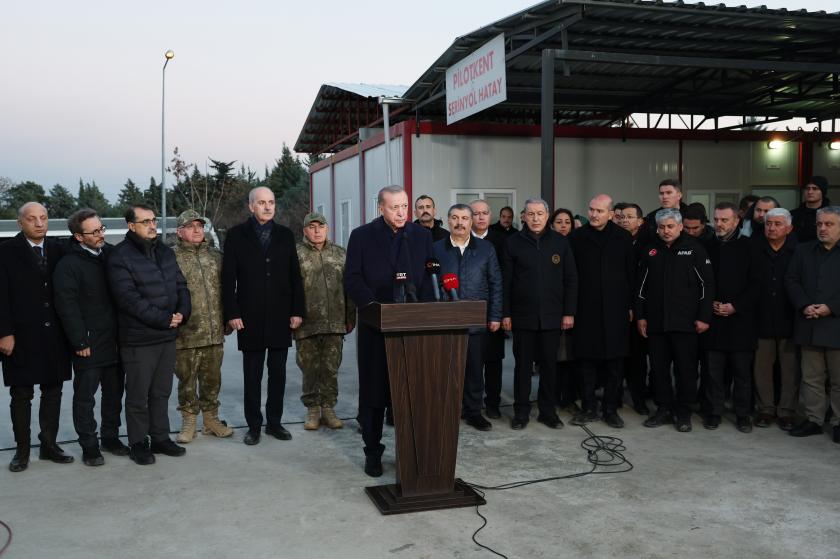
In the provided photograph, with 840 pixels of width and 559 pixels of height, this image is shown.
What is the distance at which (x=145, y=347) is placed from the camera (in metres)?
4.78

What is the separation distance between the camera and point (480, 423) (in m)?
5.50

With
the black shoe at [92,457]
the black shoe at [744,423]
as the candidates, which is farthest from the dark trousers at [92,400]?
the black shoe at [744,423]

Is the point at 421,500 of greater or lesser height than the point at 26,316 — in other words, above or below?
below

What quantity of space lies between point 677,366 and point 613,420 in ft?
1.99

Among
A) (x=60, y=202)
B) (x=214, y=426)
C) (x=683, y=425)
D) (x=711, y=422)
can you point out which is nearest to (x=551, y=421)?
(x=683, y=425)

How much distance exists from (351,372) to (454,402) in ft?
13.3

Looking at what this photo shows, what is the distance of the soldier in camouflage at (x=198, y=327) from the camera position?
518 cm

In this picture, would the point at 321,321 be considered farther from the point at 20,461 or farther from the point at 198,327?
the point at 20,461

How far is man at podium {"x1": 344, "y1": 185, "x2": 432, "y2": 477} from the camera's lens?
424 cm

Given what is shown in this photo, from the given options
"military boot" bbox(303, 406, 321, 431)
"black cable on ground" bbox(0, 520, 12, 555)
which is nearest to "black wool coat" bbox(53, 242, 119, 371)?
"black cable on ground" bbox(0, 520, 12, 555)

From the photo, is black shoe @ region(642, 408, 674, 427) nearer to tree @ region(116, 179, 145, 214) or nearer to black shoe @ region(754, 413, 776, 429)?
A: black shoe @ region(754, 413, 776, 429)

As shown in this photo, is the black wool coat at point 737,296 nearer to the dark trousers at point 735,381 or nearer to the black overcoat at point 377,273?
the dark trousers at point 735,381

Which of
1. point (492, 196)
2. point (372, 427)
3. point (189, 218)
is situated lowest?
point (372, 427)

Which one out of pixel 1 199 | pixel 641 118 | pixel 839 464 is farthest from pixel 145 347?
pixel 1 199
